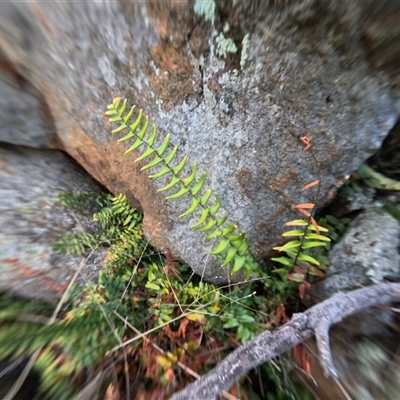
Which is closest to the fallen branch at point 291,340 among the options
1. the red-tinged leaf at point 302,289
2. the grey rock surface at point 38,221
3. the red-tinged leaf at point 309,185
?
the red-tinged leaf at point 302,289

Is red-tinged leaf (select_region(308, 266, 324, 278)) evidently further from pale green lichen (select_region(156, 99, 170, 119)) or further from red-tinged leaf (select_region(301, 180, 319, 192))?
pale green lichen (select_region(156, 99, 170, 119))

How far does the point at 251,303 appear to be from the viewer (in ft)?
7.50

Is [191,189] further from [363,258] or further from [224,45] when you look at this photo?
[363,258]

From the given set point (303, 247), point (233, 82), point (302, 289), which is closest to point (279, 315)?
point (302, 289)

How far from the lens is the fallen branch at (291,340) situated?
143cm

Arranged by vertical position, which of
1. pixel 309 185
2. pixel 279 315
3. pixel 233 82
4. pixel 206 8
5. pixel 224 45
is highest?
pixel 206 8

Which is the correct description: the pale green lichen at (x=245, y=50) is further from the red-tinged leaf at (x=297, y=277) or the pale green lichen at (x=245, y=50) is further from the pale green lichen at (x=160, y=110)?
the red-tinged leaf at (x=297, y=277)

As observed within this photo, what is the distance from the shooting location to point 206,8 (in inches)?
63.8

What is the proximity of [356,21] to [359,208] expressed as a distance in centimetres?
131

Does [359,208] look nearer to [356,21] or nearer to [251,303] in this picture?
[251,303]

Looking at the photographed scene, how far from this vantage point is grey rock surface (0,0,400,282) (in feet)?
5.23

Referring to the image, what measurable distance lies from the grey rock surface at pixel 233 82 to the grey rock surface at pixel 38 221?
669 mm

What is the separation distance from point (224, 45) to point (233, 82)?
0.69ft

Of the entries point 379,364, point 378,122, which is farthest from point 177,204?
point 379,364
